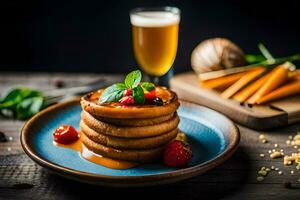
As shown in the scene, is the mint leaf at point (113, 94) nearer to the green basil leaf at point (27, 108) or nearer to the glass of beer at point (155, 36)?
the green basil leaf at point (27, 108)

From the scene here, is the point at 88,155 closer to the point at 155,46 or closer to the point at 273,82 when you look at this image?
the point at 155,46

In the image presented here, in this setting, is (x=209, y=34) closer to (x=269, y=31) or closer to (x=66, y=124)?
(x=269, y=31)

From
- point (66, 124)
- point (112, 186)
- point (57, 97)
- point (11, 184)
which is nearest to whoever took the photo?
point (112, 186)

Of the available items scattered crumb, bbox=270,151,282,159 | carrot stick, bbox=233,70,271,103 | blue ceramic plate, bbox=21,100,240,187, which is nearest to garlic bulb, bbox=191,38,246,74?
carrot stick, bbox=233,70,271,103

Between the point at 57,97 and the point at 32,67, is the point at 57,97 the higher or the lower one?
the higher one

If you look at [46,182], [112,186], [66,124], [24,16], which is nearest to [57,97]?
[66,124]

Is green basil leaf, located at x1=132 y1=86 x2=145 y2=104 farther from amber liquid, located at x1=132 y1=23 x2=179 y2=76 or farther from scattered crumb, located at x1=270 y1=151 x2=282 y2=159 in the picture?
amber liquid, located at x1=132 y1=23 x2=179 y2=76

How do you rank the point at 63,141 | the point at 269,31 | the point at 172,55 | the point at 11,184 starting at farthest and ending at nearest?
the point at 269,31 → the point at 172,55 → the point at 63,141 → the point at 11,184

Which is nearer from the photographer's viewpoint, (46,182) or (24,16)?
(46,182)
